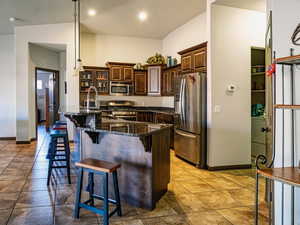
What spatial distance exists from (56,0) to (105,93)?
Result: 126 inches

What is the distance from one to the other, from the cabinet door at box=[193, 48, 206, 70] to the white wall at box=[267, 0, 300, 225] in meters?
2.75

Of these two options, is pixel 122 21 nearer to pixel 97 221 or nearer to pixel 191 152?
pixel 191 152

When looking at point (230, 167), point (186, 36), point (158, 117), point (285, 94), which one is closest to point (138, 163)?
point (285, 94)

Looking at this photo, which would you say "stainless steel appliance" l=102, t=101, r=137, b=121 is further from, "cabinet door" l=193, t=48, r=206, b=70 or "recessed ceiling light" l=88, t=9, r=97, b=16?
"cabinet door" l=193, t=48, r=206, b=70

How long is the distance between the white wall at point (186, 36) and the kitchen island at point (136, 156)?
3.64 meters

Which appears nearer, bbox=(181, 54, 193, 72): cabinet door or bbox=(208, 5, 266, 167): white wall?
bbox=(208, 5, 266, 167): white wall

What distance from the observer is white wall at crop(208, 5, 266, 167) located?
15.2 ft

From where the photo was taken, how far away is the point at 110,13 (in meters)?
6.15

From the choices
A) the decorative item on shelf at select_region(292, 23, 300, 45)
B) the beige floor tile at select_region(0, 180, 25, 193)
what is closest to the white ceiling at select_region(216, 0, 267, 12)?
the decorative item on shelf at select_region(292, 23, 300, 45)

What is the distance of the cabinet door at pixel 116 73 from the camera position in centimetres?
784

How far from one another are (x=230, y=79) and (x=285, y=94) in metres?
2.76

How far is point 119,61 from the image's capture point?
8.26 m

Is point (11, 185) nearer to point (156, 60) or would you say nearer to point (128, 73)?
point (128, 73)

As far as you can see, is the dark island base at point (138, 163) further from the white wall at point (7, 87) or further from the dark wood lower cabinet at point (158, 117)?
the white wall at point (7, 87)
